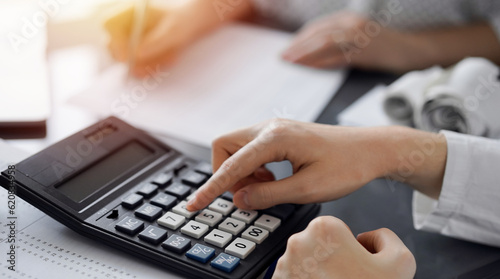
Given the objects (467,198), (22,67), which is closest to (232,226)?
(467,198)

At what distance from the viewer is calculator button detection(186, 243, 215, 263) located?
18.2 inches

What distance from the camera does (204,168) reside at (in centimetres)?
61

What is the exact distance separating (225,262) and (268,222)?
0.28ft

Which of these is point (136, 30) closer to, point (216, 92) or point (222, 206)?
point (216, 92)

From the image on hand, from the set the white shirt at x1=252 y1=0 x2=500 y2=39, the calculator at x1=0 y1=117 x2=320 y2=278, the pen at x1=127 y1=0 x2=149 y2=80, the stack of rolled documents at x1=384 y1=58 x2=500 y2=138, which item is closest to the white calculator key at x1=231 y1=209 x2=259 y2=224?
the calculator at x1=0 y1=117 x2=320 y2=278

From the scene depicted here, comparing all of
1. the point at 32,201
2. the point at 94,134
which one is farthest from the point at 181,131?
the point at 32,201

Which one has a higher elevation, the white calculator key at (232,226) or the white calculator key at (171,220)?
the white calculator key at (171,220)

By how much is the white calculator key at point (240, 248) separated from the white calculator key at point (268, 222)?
0.10 feet

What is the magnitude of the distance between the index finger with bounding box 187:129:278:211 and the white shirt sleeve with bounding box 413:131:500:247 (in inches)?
8.0

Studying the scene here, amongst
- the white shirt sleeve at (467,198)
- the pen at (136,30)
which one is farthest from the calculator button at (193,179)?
the pen at (136,30)

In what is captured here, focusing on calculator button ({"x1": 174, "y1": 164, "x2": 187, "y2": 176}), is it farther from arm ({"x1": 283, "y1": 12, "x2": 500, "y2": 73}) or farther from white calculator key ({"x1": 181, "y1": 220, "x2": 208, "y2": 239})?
arm ({"x1": 283, "y1": 12, "x2": 500, "y2": 73})

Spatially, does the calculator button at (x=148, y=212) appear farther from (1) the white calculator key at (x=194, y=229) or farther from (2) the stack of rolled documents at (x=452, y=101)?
(2) the stack of rolled documents at (x=452, y=101)

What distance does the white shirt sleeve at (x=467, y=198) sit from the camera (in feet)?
1.94

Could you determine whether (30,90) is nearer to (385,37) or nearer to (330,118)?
(330,118)
